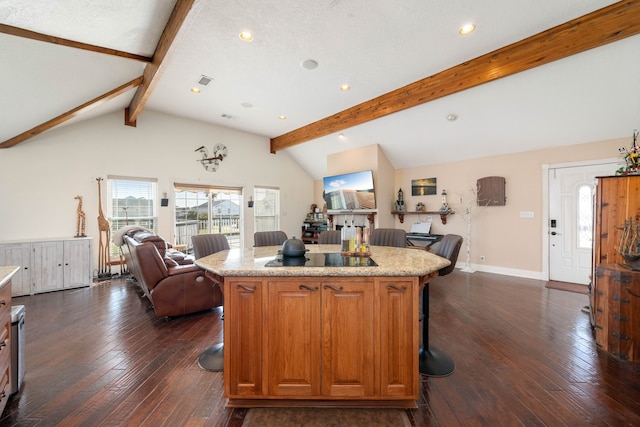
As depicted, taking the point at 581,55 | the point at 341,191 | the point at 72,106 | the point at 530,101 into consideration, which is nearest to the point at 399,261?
the point at 581,55

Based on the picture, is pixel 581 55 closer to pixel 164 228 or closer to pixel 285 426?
pixel 285 426

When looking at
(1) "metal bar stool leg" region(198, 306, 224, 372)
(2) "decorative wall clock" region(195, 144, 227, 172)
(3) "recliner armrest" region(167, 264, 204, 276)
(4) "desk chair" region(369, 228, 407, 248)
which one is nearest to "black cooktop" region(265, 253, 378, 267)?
(1) "metal bar stool leg" region(198, 306, 224, 372)

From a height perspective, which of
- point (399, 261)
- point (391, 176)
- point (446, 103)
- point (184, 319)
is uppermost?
point (446, 103)

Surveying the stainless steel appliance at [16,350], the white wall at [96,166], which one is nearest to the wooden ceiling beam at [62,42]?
the stainless steel appliance at [16,350]

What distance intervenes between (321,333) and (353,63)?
3439 mm

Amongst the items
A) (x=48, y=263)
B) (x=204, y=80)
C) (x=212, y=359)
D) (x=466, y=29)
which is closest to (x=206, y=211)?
(x=48, y=263)

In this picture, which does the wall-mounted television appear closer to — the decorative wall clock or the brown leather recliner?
the decorative wall clock

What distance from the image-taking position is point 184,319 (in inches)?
128

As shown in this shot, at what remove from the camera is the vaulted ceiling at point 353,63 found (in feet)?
8.56

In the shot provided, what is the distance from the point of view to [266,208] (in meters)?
7.69

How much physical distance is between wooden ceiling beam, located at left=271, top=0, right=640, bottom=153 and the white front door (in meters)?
2.50

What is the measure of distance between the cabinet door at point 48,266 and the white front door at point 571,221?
8.46 metres

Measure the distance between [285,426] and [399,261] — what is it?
1.30 metres

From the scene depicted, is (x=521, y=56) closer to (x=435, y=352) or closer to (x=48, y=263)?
(x=435, y=352)
